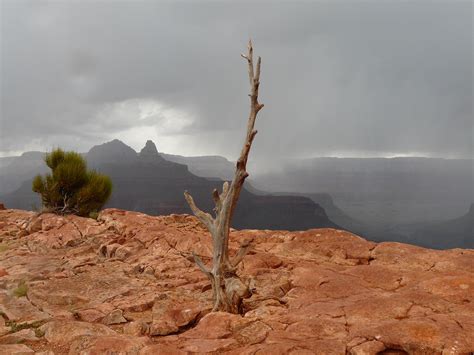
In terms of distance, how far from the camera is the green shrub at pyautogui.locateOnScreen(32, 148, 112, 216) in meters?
26.2

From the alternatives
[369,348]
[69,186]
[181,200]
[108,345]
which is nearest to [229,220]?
[108,345]

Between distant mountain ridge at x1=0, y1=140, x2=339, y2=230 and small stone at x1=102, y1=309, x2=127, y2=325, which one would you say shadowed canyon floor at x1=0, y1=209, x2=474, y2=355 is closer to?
small stone at x1=102, y1=309, x2=127, y2=325

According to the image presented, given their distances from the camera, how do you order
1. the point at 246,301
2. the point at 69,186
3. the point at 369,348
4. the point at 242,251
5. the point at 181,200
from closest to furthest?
the point at 369,348, the point at 242,251, the point at 246,301, the point at 69,186, the point at 181,200

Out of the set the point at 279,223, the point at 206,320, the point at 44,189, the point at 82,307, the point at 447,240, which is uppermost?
the point at 44,189

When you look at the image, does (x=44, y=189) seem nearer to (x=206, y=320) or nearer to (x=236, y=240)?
(x=236, y=240)

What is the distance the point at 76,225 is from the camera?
21.4m

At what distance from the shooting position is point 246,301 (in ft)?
34.5

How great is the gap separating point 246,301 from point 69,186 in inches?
824

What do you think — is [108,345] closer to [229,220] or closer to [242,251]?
[242,251]

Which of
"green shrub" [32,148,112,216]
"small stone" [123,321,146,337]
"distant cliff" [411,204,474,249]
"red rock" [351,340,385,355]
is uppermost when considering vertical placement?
"green shrub" [32,148,112,216]

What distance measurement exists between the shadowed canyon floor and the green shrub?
248 inches

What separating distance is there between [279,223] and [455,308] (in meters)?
119

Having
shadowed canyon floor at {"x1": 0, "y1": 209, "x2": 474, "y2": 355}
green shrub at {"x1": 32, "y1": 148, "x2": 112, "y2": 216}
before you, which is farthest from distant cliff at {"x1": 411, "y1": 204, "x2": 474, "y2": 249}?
shadowed canyon floor at {"x1": 0, "y1": 209, "x2": 474, "y2": 355}

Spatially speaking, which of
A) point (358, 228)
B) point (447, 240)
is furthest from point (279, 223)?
point (447, 240)
